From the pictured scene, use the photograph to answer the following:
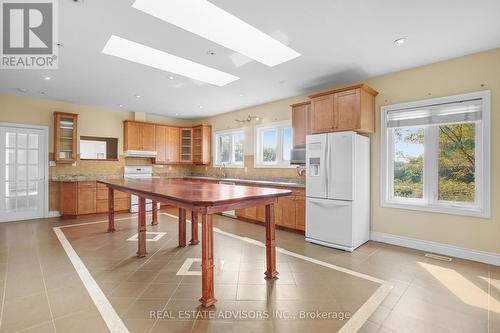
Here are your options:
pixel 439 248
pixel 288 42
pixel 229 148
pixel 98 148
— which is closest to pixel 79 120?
pixel 98 148

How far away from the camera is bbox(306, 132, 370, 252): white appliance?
3.60m

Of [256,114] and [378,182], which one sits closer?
[378,182]

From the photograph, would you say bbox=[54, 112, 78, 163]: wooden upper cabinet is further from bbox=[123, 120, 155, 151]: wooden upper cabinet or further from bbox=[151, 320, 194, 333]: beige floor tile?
bbox=[151, 320, 194, 333]: beige floor tile

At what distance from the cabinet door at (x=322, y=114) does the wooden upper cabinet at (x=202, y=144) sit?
391 cm

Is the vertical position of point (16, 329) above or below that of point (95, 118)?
below

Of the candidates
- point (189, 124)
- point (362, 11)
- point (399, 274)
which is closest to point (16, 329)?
point (399, 274)

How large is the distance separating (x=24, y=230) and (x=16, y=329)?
143 inches

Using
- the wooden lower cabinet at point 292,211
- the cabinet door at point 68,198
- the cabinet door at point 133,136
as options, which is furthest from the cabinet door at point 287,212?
the cabinet door at point 68,198

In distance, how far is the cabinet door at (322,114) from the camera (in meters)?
3.92

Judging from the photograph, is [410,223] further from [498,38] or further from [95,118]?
[95,118]

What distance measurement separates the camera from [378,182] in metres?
4.04

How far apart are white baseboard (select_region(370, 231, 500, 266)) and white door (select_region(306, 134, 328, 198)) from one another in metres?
1.20

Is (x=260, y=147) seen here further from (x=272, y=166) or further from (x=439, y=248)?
(x=439, y=248)

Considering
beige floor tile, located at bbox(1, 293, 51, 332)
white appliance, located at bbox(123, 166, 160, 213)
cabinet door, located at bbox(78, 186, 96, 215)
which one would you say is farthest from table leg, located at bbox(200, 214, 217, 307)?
cabinet door, located at bbox(78, 186, 96, 215)
